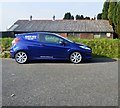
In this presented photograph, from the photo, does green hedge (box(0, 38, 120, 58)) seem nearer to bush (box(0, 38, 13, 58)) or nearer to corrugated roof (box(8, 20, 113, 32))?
bush (box(0, 38, 13, 58))

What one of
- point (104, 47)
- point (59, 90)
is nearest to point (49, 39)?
point (104, 47)

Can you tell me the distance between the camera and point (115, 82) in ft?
25.6

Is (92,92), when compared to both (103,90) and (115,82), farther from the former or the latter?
(115,82)

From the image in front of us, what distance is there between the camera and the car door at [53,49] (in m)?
12.6

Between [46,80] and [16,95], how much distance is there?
1.98m

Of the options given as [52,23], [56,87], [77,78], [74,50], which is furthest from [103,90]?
[52,23]

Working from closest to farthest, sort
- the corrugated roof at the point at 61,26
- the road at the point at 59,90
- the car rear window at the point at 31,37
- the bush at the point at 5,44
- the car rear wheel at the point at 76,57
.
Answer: the road at the point at 59,90 < the car rear wheel at the point at 76,57 < the car rear window at the point at 31,37 < the bush at the point at 5,44 < the corrugated roof at the point at 61,26

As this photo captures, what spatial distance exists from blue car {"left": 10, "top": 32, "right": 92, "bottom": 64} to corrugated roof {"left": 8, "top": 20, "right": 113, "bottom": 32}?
27.8 metres

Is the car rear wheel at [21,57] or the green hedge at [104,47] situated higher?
the green hedge at [104,47]

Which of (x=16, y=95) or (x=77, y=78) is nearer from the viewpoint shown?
(x=16, y=95)

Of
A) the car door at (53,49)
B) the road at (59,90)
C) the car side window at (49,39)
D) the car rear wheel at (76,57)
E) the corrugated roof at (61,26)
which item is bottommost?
the road at (59,90)

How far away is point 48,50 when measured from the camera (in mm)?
12617

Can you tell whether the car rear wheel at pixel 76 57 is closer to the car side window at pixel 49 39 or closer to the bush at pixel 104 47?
the car side window at pixel 49 39

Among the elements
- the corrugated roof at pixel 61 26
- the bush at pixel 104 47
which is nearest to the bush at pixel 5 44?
the bush at pixel 104 47
